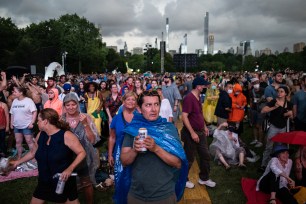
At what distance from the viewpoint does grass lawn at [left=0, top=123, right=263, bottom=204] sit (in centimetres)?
517

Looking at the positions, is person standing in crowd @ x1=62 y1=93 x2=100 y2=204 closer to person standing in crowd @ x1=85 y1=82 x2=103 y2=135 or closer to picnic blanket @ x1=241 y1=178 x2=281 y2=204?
picnic blanket @ x1=241 y1=178 x2=281 y2=204

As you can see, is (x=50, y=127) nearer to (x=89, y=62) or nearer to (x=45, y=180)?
(x=45, y=180)

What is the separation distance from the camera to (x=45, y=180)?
3.31 metres

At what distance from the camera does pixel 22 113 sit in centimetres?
684

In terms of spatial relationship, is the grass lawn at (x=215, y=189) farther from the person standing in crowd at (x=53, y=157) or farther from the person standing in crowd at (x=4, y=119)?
the person standing in crowd at (x=53, y=157)

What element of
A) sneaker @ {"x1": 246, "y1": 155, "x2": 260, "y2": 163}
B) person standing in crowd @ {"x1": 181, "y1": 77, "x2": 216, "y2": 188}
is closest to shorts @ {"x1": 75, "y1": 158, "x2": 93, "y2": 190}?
person standing in crowd @ {"x1": 181, "y1": 77, "x2": 216, "y2": 188}

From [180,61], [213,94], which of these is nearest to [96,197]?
[213,94]

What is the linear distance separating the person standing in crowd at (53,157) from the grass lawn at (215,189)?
1798mm

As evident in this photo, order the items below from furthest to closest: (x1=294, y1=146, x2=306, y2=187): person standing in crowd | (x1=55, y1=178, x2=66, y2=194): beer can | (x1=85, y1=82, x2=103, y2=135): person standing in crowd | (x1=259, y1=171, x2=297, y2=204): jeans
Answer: (x1=85, y1=82, x2=103, y2=135): person standing in crowd < (x1=294, y1=146, x2=306, y2=187): person standing in crowd < (x1=259, y1=171, x2=297, y2=204): jeans < (x1=55, y1=178, x2=66, y2=194): beer can

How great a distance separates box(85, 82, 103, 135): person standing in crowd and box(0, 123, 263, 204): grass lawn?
227 cm

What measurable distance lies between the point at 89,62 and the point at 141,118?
2671 inches

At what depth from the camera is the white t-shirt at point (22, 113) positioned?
270 inches

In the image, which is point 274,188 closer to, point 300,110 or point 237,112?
point 300,110

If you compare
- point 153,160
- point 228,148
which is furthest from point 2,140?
point 153,160
